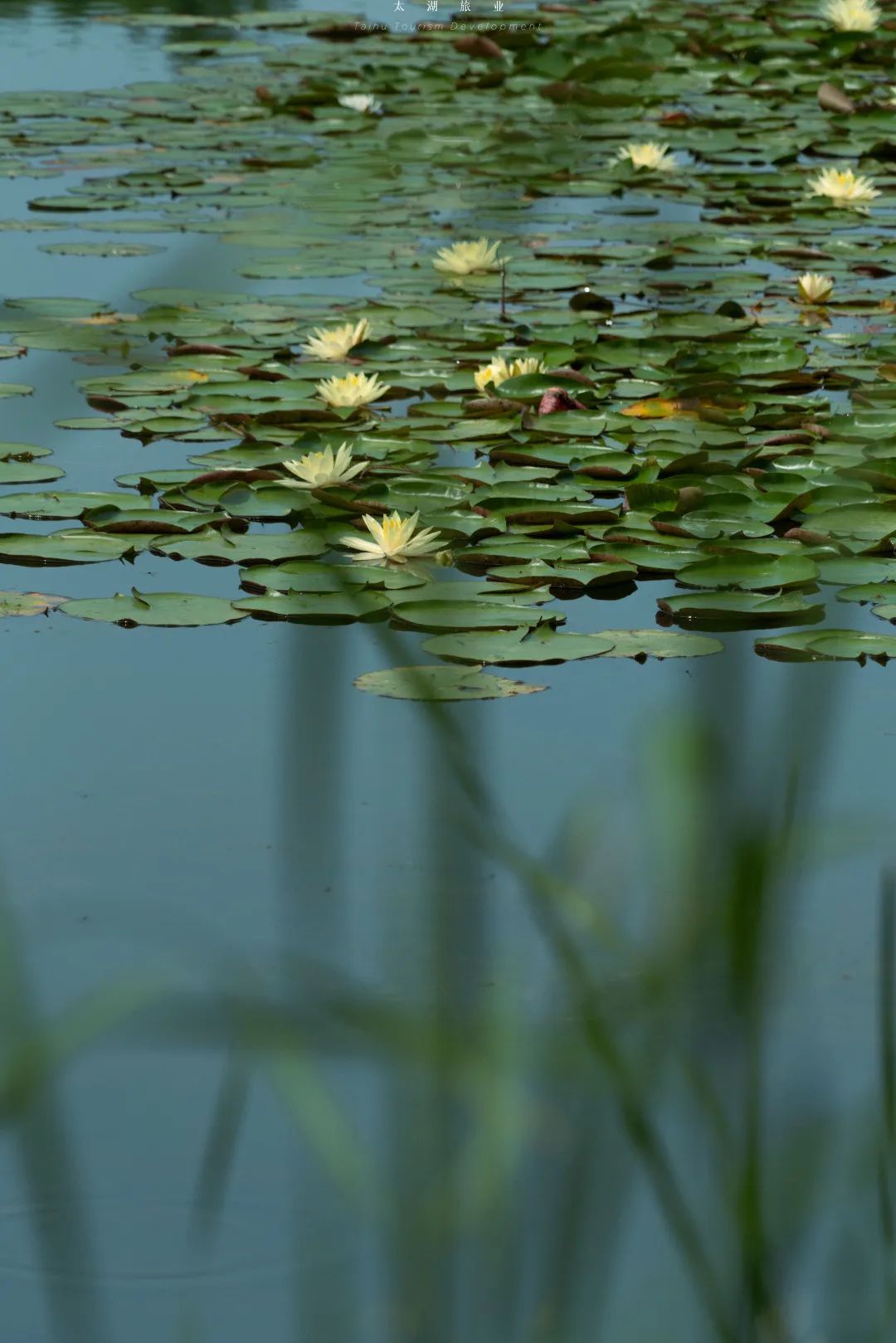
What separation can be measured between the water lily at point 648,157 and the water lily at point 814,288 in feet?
4.46

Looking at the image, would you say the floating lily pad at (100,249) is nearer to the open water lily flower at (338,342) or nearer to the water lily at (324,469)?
the open water lily flower at (338,342)

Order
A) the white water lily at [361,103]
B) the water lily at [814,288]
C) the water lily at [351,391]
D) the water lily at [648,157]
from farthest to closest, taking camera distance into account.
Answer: the white water lily at [361,103]
the water lily at [648,157]
the water lily at [814,288]
the water lily at [351,391]

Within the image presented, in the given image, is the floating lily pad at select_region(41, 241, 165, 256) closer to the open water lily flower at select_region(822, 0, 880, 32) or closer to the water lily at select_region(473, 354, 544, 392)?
the water lily at select_region(473, 354, 544, 392)

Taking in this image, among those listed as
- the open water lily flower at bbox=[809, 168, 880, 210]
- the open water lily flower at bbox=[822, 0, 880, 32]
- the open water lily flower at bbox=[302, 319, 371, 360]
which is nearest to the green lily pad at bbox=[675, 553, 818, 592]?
the open water lily flower at bbox=[302, 319, 371, 360]

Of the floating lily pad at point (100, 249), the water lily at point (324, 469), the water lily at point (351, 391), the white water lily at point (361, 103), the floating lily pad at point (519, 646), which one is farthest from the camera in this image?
the white water lily at point (361, 103)

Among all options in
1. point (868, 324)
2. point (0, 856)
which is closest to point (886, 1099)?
point (0, 856)

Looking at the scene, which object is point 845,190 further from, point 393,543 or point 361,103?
point 393,543

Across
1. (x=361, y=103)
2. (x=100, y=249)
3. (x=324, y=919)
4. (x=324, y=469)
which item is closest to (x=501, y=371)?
(x=324, y=469)

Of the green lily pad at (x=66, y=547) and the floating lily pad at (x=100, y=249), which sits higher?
the floating lily pad at (x=100, y=249)

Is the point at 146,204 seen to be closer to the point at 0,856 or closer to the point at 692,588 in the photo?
the point at 692,588

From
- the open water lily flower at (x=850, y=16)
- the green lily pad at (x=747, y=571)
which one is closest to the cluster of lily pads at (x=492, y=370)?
the green lily pad at (x=747, y=571)

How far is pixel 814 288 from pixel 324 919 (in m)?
2.40

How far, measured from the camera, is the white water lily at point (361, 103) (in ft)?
19.0

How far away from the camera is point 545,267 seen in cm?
395
